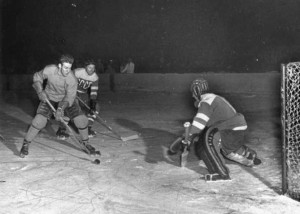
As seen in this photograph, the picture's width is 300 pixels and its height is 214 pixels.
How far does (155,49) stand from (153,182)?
16469 millimetres

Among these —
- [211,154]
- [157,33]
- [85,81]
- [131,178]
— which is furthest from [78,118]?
[157,33]

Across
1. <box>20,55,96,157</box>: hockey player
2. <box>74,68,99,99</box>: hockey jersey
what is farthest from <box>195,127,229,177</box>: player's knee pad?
<box>74,68,99,99</box>: hockey jersey

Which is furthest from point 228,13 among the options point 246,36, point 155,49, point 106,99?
point 106,99

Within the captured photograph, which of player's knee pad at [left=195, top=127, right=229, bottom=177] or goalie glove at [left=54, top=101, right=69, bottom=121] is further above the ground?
goalie glove at [left=54, top=101, right=69, bottom=121]

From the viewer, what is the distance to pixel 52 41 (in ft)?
73.5

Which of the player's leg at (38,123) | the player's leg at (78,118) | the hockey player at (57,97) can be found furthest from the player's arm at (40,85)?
the player's leg at (78,118)

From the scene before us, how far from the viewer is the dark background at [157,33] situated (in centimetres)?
1936

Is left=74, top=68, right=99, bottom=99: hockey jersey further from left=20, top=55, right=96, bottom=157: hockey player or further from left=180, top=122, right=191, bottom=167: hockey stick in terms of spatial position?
left=180, top=122, right=191, bottom=167: hockey stick

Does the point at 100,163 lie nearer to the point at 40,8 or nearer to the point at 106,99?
the point at 106,99

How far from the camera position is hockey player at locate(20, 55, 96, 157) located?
5.94 meters

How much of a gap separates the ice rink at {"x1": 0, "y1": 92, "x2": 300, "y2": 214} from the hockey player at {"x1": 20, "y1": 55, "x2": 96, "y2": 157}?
37cm

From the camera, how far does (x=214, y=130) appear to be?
5.04m

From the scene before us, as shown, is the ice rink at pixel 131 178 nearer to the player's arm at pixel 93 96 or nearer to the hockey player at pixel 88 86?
the hockey player at pixel 88 86

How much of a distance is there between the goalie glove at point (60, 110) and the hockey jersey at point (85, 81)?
4.31 ft
